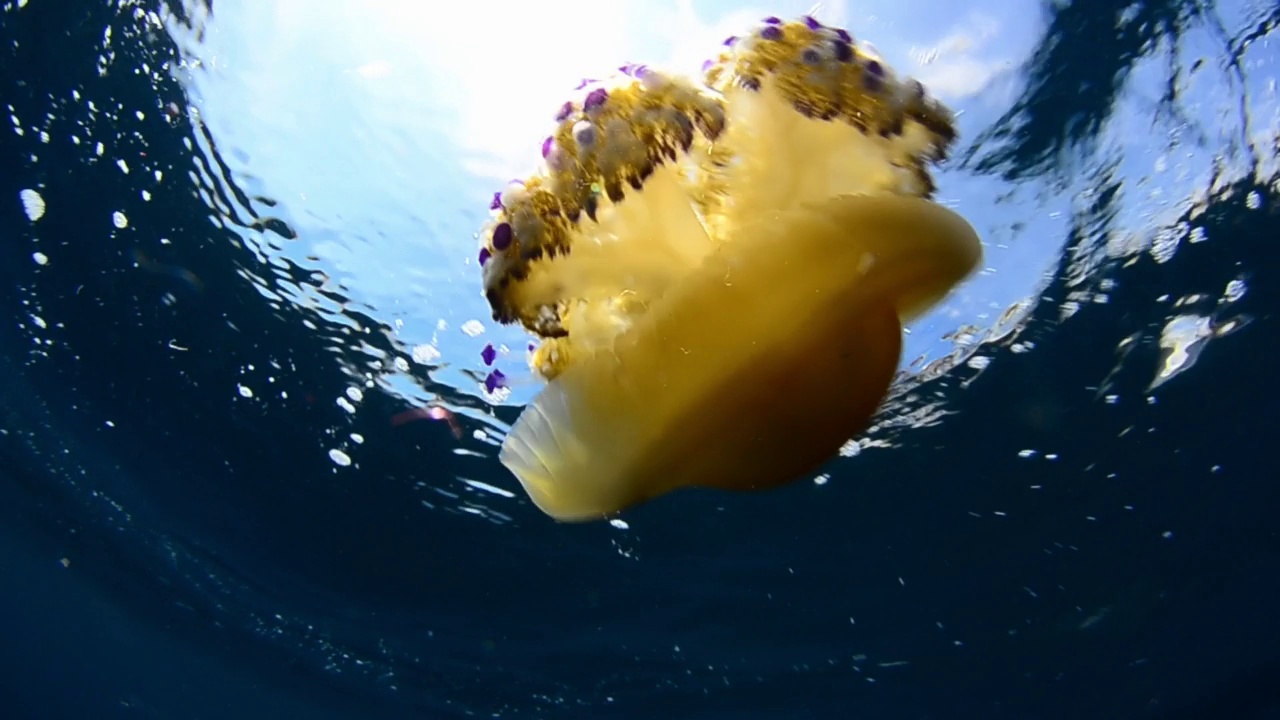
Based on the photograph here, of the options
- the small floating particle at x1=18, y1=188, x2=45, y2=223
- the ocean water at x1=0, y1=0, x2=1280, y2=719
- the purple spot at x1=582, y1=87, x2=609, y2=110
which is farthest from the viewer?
the small floating particle at x1=18, y1=188, x2=45, y2=223

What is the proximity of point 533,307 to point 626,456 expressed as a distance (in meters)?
0.62

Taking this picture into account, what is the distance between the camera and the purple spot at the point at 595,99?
7.43 ft

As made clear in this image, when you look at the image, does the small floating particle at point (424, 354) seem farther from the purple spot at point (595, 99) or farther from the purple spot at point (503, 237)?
the purple spot at point (595, 99)

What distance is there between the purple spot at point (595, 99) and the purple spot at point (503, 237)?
429mm

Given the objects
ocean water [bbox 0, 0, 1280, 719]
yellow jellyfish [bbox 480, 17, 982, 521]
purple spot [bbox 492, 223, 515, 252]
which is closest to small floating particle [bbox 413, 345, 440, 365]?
ocean water [bbox 0, 0, 1280, 719]

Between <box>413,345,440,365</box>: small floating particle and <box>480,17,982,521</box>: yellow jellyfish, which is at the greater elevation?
<box>413,345,440,365</box>: small floating particle

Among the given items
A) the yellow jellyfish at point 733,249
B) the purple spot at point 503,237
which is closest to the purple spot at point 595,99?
the yellow jellyfish at point 733,249

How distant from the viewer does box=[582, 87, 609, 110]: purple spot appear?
2.26 meters

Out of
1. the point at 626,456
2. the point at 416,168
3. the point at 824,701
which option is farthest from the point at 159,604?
the point at 626,456

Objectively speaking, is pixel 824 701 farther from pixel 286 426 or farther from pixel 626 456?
pixel 626 456

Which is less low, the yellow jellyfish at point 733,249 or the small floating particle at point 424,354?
the small floating particle at point 424,354

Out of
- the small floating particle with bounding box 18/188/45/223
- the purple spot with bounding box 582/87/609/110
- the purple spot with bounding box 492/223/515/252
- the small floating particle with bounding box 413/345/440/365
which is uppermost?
the small floating particle with bounding box 18/188/45/223

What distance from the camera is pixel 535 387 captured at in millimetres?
8453

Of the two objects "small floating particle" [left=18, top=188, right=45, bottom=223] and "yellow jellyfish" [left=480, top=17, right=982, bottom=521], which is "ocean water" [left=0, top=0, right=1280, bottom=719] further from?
"yellow jellyfish" [left=480, top=17, right=982, bottom=521]
